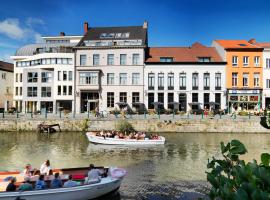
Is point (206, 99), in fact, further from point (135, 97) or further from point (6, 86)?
point (6, 86)

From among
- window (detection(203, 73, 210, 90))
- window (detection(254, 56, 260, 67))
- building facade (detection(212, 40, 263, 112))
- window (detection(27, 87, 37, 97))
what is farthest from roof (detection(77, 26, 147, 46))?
window (detection(254, 56, 260, 67))

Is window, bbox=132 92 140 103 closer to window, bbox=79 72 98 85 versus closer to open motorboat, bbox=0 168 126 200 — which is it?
window, bbox=79 72 98 85

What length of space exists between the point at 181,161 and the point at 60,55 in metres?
33.7

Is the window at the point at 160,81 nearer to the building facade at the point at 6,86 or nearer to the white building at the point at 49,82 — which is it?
the white building at the point at 49,82

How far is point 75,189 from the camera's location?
33.9 ft

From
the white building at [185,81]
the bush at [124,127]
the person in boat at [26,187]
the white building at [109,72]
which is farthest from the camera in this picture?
the white building at [109,72]

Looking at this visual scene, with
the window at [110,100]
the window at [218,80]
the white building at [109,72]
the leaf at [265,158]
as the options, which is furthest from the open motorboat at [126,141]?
the window at [218,80]

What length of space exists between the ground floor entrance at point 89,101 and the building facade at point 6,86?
17593 mm

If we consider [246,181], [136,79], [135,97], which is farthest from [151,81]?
[246,181]

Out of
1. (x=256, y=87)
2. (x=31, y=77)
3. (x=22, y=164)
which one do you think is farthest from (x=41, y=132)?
(x=256, y=87)

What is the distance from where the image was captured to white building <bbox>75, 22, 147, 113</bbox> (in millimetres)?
42678

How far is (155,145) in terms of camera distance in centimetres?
2303

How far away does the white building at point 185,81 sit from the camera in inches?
1644

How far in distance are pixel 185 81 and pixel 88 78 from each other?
1606cm
